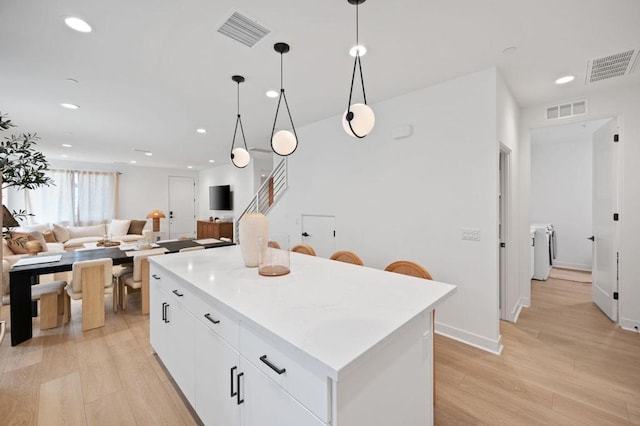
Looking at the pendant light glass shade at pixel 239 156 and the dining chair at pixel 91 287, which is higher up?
the pendant light glass shade at pixel 239 156

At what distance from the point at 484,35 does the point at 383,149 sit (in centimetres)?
143

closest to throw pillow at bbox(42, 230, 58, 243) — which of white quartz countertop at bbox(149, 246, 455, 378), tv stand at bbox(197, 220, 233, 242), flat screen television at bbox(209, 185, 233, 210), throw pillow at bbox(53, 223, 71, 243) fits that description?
throw pillow at bbox(53, 223, 71, 243)

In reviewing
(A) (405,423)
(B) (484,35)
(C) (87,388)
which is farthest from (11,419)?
(B) (484,35)

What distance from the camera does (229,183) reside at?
8242 mm

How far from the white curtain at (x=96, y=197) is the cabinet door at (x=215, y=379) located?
854 cm

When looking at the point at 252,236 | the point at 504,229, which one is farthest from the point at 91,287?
the point at 504,229

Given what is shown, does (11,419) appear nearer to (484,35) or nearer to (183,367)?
(183,367)

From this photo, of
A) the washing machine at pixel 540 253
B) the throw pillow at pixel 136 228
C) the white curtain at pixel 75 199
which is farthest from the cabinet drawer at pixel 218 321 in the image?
the white curtain at pixel 75 199

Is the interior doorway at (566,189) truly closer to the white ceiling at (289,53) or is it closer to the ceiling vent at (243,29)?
the white ceiling at (289,53)

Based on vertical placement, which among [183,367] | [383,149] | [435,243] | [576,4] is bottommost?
[183,367]

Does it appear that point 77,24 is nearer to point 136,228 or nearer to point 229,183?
point 229,183

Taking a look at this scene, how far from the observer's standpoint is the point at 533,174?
5.87m

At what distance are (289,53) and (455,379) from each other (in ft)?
9.66

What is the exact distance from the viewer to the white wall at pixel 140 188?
8156mm
